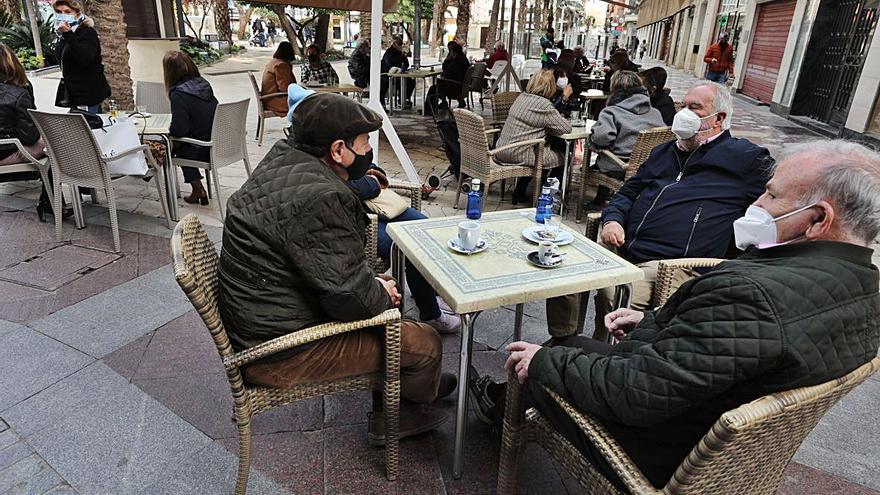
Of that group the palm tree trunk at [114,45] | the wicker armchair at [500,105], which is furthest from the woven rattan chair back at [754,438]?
the palm tree trunk at [114,45]

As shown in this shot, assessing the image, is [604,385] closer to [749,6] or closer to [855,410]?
[855,410]

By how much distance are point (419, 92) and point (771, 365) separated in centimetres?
1326

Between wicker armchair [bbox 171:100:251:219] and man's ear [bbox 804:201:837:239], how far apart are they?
4065 mm

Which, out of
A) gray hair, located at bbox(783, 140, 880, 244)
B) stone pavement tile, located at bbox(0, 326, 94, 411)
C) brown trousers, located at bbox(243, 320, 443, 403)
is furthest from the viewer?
stone pavement tile, located at bbox(0, 326, 94, 411)

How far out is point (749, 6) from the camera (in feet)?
48.3

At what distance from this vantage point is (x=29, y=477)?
5.97 feet

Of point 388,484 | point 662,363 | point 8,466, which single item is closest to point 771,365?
point 662,363

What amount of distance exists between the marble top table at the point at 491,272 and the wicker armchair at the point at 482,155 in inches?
86.6

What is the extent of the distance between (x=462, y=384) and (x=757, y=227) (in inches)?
40.2

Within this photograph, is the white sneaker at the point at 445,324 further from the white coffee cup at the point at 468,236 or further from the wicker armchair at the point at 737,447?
the wicker armchair at the point at 737,447

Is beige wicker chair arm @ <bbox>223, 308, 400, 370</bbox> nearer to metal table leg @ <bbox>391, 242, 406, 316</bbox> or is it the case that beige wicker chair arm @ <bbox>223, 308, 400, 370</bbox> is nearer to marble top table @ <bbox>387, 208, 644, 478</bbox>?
marble top table @ <bbox>387, 208, 644, 478</bbox>

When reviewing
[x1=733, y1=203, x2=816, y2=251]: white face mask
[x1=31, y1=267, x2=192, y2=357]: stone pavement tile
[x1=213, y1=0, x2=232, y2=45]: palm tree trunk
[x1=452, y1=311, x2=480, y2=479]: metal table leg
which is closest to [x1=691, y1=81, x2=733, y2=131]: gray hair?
[x1=733, y1=203, x2=816, y2=251]: white face mask

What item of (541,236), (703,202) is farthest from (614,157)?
(541,236)

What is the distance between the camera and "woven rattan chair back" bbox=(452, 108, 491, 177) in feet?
14.0
